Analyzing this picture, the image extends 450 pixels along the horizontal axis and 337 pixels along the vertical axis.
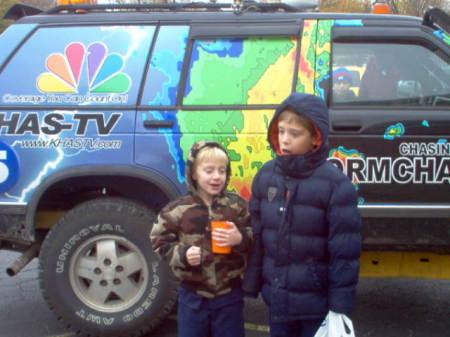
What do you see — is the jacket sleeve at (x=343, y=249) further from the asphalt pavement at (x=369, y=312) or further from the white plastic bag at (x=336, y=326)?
the asphalt pavement at (x=369, y=312)

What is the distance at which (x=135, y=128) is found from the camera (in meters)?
3.51

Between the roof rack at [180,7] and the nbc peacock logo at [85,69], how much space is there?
1.10ft

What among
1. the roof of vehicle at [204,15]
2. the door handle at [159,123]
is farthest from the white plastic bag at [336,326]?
the roof of vehicle at [204,15]

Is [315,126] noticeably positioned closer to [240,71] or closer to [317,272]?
[317,272]

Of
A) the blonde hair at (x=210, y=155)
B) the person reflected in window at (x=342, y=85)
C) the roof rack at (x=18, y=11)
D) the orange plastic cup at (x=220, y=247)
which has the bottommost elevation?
the orange plastic cup at (x=220, y=247)

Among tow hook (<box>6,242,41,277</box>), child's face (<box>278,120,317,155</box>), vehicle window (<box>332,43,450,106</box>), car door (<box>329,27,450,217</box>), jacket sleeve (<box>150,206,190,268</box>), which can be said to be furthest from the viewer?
tow hook (<box>6,242,41,277</box>)

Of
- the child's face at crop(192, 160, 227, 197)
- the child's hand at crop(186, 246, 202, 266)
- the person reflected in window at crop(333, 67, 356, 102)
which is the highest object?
the person reflected in window at crop(333, 67, 356, 102)

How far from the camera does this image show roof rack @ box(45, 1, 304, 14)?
12.3 feet

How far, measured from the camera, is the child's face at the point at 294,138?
236 centimetres

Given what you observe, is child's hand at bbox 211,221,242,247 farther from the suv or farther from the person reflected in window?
the person reflected in window

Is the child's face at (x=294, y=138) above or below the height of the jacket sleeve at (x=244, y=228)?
above

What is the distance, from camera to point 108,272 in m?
3.52

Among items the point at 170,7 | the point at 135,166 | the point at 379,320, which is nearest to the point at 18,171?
the point at 135,166

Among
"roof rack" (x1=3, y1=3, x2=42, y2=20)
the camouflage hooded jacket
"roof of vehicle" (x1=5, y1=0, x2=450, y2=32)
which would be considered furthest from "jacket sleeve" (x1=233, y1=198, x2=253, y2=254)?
"roof rack" (x1=3, y1=3, x2=42, y2=20)
